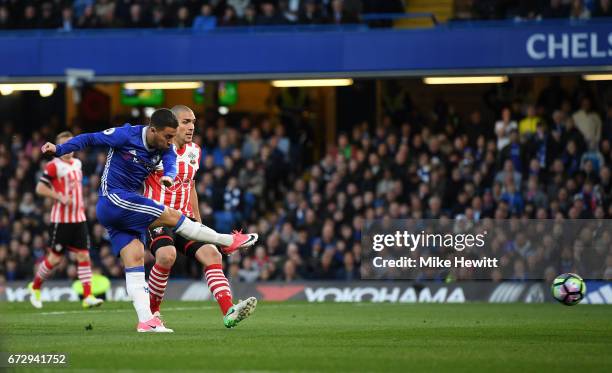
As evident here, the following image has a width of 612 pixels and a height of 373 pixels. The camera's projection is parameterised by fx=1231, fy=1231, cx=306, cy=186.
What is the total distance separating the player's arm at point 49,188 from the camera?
1862 cm

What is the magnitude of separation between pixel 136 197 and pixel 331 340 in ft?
7.43

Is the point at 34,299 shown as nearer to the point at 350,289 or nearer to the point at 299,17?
the point at 350,289

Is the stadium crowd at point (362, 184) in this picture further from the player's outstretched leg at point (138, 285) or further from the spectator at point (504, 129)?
the player's outstretched leg at point (138, 285)

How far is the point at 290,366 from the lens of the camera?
28.9 ft

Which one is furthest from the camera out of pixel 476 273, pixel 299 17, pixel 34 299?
Answer: pixel 299 17

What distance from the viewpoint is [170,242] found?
12.5m

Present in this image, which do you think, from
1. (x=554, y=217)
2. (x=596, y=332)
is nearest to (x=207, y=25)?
(x=554, y=217)

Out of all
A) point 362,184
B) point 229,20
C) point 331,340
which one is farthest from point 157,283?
point 229,20

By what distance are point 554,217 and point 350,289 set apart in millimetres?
3946

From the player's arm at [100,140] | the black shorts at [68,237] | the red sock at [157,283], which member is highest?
the player's arm at [100,140]

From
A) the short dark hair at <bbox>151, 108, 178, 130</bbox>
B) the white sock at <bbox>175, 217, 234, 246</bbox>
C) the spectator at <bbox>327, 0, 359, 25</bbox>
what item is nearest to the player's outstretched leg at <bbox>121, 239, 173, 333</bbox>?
the white sock at <bbox>175, 217, 234, 246</bbox>

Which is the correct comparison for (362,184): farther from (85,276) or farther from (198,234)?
(198,234)

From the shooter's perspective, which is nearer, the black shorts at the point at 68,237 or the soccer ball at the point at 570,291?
the soccer ball at the point at 570,291

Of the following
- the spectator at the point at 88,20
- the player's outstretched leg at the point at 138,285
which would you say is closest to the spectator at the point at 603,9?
the spectator at the point at 88,20
